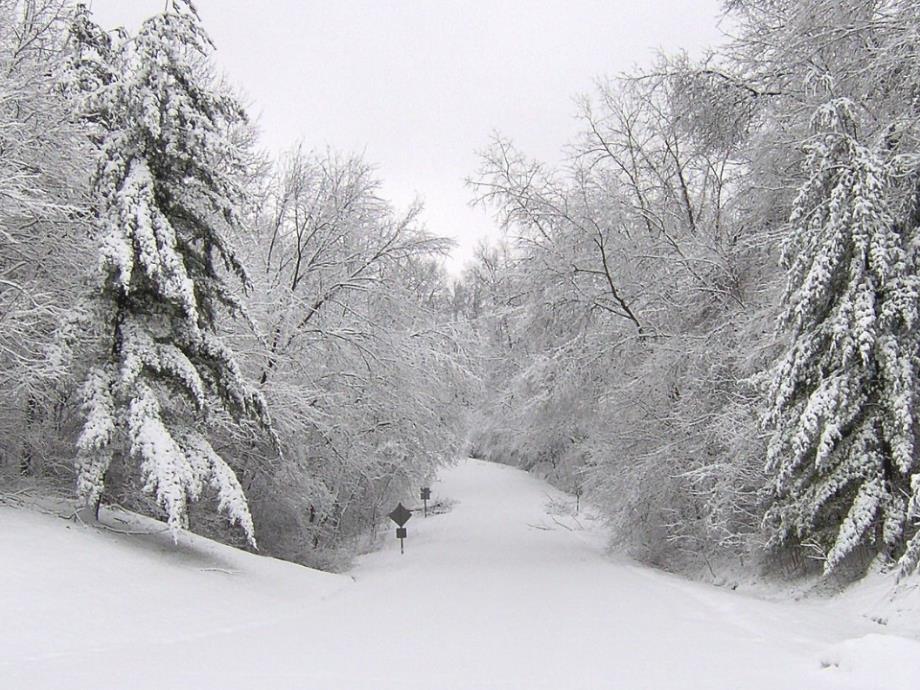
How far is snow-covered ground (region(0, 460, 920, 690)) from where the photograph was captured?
5.74m

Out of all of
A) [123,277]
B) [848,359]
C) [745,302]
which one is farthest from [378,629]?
[745,302]

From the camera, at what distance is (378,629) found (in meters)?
8.80

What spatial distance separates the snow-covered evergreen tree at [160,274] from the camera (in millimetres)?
9734

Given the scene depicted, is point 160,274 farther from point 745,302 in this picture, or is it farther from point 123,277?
point 745,302

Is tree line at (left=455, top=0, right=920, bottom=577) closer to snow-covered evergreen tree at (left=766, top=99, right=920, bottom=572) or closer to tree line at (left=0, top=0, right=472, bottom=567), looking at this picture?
snow-covered evergreen tree at (left=766, top=99, right=920, bottom=572)

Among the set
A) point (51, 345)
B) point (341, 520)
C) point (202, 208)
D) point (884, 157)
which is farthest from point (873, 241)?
point (341, 520)

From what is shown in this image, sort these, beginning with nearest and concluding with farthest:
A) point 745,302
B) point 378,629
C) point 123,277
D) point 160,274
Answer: point 378,629
point 123,277
point 160,274
point 745,302

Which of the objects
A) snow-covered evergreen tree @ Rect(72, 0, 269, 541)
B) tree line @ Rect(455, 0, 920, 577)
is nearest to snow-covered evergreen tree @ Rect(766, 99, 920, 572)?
tree line @ Rect(455, 0, 920, 577)

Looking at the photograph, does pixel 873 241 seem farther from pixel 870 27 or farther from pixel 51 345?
pixel 51 345

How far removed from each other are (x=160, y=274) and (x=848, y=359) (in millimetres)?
9202

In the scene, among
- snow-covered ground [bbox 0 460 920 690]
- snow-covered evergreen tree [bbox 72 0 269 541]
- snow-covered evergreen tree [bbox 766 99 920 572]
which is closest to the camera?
snow-covered ground [bbox 0 460 920 690]

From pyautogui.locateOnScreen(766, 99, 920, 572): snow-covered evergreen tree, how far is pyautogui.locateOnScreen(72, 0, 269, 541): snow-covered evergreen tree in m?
7.80

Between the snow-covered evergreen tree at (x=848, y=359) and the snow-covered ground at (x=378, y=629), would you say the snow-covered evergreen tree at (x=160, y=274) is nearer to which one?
the snow-covered ground at (x=378, y=629)

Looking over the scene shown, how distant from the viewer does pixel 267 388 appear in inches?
599
